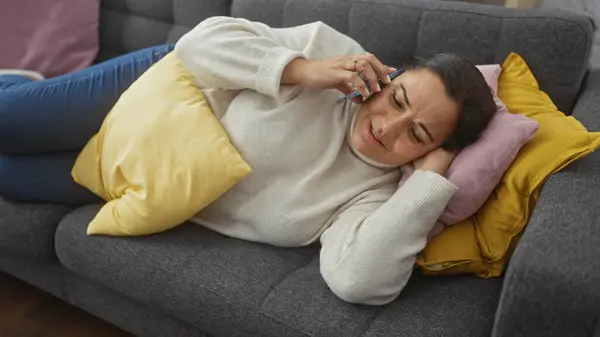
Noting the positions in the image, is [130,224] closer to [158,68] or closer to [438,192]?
[158,68]

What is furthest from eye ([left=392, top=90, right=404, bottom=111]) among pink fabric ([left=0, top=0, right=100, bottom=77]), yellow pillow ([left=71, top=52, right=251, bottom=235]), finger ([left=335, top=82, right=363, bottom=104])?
pink fabric ([left=0, top=0, right=100, bottom=77])

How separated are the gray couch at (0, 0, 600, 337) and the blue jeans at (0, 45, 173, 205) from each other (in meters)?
0.05

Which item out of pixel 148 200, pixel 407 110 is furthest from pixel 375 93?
pixel 148 200

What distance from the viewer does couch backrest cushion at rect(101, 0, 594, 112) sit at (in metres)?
1.54

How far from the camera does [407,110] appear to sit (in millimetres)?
1311

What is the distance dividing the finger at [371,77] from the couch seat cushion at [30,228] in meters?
0.88

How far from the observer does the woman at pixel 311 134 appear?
128 cm

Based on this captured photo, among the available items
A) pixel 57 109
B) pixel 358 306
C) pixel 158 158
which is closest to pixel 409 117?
pixel 358 306

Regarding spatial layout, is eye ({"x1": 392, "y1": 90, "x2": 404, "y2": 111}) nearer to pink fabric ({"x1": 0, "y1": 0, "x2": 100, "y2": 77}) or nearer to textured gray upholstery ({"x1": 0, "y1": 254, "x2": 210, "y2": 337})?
textured gray upholstery ({"x1": 0, "y1": 254, "x2": 210, "y2": 337})

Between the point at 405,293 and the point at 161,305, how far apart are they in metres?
0.55

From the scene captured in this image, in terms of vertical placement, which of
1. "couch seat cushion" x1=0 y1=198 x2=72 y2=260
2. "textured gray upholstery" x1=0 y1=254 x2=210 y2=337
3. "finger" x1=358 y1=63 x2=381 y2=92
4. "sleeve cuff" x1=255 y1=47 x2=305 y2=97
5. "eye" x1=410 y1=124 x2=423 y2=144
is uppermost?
"finger" x1=358 y1=63 x2=381 y2=92

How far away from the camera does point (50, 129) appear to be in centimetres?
157

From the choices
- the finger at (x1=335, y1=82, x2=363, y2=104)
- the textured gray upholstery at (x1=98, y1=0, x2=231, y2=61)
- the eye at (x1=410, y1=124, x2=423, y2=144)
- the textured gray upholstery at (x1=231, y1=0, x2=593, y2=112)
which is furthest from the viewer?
the textured gray upholstery at (x1=98, y1=0, x2=231, y2=61)

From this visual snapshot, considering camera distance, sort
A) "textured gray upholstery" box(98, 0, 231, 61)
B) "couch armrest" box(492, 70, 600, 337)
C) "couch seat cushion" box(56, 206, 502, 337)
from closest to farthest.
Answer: "couch armrest" box(492, 70, 600, 337), "couch seat cushion" box(56, 206, 502, 337), "textured gray upholstery" box(98, 0, 231, 61)
